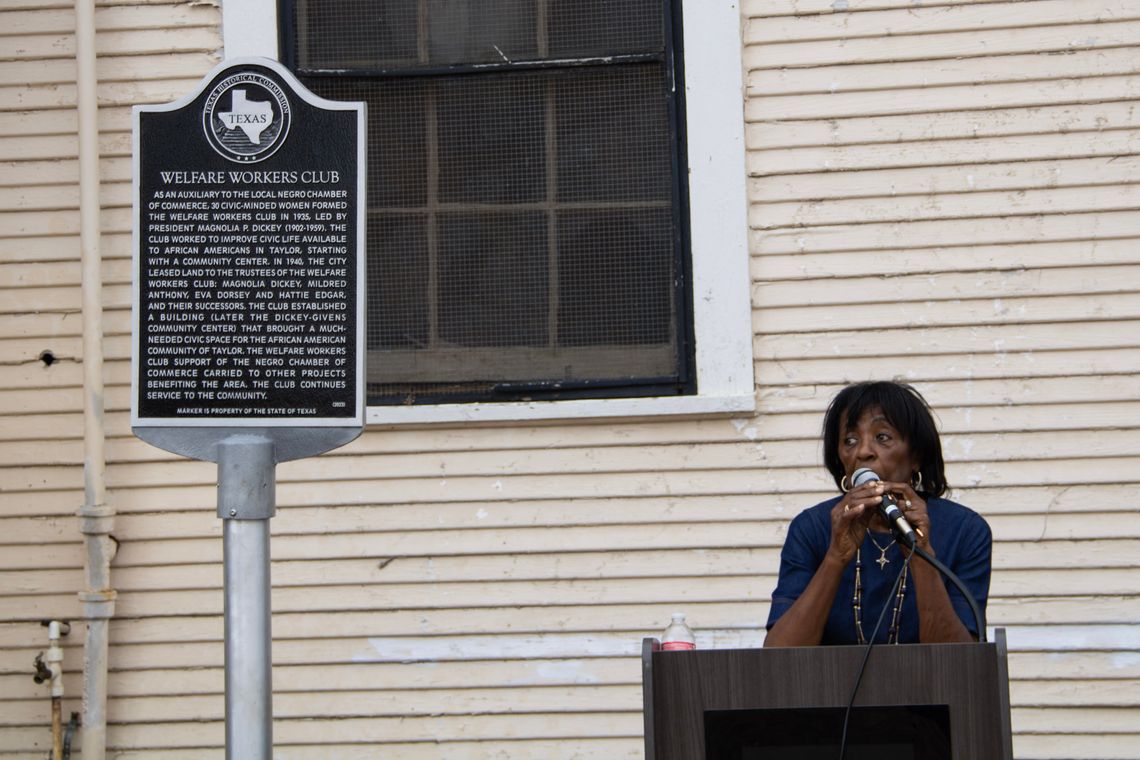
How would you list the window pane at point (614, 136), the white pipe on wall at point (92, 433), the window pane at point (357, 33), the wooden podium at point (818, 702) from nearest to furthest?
the wooden podium at point (818, 702) < the white pipe on wall at point (92, 433) < the window pane at point (614, 136) < the window pane at point (357, 33)

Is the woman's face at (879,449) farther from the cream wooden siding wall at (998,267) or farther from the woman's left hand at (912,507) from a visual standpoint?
the cream wooden siding wall at (998,267)

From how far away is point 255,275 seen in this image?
3.89 meters

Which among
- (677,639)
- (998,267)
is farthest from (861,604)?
(998,267)

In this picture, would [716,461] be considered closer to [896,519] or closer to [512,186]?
[512,186]

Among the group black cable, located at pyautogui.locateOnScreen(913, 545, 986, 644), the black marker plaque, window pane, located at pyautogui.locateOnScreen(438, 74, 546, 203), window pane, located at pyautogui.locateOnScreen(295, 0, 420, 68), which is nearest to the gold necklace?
black cable, located at pyautogui.locateOnScreen(913, 545, 986, 644)

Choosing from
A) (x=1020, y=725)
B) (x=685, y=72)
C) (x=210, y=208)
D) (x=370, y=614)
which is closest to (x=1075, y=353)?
(x=1020, y=725)

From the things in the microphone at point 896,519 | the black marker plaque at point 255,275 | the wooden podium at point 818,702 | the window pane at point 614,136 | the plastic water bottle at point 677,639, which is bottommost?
the wooden podium at point 818,702

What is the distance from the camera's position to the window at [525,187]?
5.54 metres

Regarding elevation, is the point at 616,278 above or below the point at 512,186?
below

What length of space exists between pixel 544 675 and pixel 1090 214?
270 cm

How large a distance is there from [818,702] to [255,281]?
1949mm

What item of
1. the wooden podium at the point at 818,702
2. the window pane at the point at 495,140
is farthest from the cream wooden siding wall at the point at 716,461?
the wooden podium at the point at 818,702

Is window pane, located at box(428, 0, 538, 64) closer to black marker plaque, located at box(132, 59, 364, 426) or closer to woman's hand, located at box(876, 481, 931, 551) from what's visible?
black marker plaque, located at box(132, 59, 364, 426)

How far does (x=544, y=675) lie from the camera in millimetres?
5457
